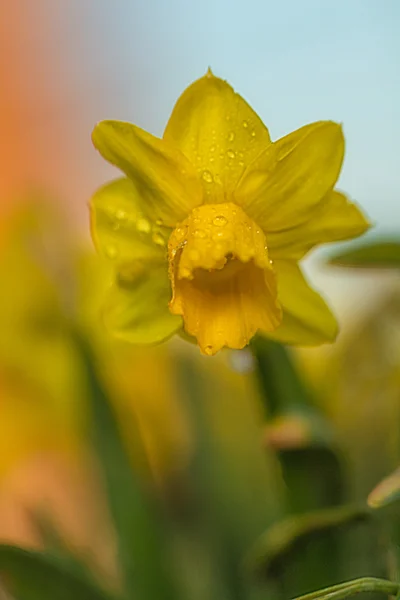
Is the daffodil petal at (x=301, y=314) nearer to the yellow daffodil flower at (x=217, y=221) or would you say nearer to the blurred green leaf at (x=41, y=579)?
the yellow daffodil flower at (x=217, y=221)

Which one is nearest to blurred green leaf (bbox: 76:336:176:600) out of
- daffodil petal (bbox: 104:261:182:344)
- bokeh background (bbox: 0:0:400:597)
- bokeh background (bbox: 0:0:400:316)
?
bokeh background (bbox: 0:0:400:597)

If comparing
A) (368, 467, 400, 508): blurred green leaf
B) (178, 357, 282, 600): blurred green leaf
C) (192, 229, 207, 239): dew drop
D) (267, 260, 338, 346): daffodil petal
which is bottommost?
(178, 357, 282, 600): blurred green leaf

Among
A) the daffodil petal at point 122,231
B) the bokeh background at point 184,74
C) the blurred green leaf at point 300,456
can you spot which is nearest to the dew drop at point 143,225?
the daffodil petal at point 122,231

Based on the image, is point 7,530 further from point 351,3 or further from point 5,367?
point 351,3

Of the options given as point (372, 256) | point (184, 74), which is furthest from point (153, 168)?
point (184, 74)

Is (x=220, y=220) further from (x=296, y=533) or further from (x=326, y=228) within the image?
(x=296, y=533)

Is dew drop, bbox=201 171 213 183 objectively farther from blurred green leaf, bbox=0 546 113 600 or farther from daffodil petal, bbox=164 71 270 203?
blurred green leaf, bbox=0 546 113 600
